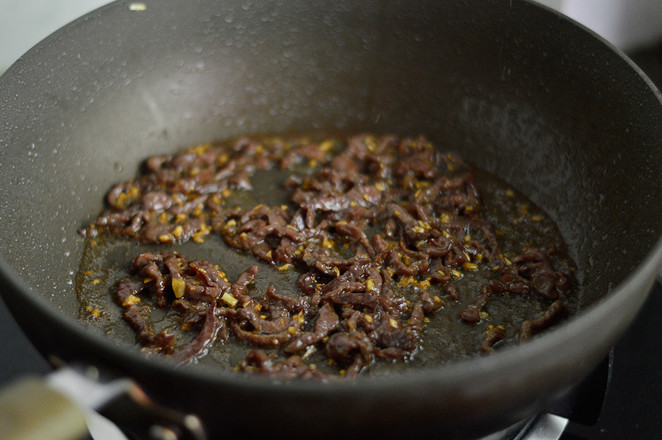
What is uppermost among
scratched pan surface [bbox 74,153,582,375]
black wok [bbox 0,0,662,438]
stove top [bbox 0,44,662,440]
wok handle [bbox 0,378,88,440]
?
wok handle [bbox 0,378,88,440]

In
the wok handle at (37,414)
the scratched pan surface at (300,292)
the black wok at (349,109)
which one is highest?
the wok handle at (37,414)

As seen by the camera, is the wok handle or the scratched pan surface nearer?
→ the wok handle

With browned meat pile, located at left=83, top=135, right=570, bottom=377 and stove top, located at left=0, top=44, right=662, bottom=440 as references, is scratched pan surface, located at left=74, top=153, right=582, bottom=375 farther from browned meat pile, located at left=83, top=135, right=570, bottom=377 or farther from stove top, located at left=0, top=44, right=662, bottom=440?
stove top, located at left=0, top=44, right=662, bottom=440

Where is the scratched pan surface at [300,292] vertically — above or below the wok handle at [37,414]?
below

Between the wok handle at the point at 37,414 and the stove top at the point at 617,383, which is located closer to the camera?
the wok handle at the point at 37,414

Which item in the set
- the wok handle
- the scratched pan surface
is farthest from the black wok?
the wok handle

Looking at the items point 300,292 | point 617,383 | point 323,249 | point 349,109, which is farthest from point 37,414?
point 349,109

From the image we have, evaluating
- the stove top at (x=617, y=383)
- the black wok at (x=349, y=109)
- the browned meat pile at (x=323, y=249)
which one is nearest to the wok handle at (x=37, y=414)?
the black wok at (x=349, y=109)

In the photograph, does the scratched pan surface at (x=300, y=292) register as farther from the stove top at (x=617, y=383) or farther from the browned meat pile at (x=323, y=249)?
the stove top at (x=617, y=383)
